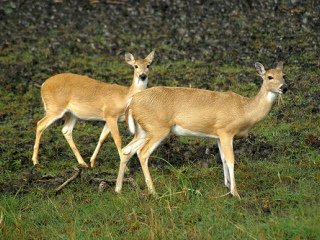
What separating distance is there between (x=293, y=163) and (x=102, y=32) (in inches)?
337

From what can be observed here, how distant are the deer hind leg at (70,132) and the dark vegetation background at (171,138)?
132 millimetres

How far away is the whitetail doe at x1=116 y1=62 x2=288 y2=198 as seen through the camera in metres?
9.60

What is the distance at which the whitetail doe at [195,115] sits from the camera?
9.60 m

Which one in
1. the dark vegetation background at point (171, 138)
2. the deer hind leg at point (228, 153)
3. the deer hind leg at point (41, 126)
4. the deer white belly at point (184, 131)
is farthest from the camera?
the deer hind leg at point (41, 126)

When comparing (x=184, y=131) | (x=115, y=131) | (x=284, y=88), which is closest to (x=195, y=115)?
(x=184, y=131)

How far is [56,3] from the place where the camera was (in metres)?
19.2

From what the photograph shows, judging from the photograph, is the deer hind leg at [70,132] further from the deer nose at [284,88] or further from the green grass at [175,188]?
the deer nose at [284,88]

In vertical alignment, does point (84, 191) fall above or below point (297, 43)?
above

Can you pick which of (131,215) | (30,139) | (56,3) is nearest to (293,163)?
(131,215)

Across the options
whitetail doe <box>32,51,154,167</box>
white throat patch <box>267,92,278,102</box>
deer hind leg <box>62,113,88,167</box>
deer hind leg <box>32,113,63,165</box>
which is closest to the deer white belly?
white throat patch <box>267,92,278,102</box>

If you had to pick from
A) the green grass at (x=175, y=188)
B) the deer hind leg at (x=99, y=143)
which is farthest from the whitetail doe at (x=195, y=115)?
the deer hind leg at (x=99, y=143)

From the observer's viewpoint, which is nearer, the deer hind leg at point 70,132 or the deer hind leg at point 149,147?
the deer hind leg at point 149,147

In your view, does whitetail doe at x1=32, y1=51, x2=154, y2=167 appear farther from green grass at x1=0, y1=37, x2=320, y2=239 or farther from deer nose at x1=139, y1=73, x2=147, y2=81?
green grass at x1=0, y1=37, x2=320, y2=239

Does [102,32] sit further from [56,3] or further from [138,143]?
[138,143]
